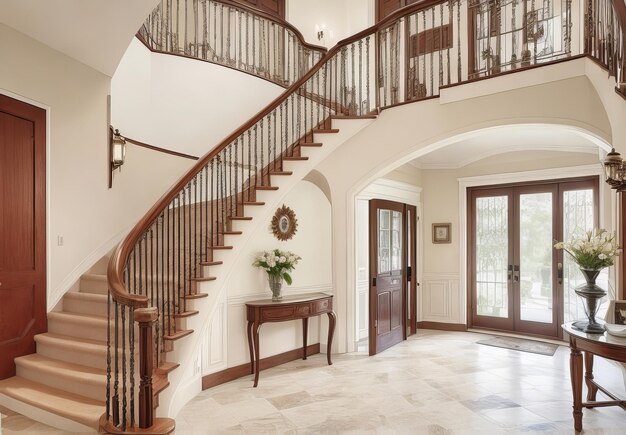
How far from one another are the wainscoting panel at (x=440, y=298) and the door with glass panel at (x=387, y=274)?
4.06 feet

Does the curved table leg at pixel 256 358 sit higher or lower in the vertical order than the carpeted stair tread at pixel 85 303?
lower

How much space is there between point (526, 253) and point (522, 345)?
1483mm

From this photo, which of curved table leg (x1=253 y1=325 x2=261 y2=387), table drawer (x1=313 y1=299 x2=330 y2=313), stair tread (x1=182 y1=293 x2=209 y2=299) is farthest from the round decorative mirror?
stair tread (x1=182 y1=293 x2=209 y2=299)

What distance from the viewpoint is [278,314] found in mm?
4773

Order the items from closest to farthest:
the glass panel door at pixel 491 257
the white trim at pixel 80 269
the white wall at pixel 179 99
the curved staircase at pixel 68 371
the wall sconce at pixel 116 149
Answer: the curved staircase at pixel 68 371, the white trim at pixel 80 269, the wall sconce at pixel 116 149, the white wall at pixel 179 99, the glass panel door at pixel 491 257

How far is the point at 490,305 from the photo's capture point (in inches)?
288

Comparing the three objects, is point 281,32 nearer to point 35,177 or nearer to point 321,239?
point 321,239

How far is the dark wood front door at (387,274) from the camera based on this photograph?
5.73 m

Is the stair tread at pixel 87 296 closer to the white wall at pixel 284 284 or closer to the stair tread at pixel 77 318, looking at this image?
the stair tread at pixel 77 318

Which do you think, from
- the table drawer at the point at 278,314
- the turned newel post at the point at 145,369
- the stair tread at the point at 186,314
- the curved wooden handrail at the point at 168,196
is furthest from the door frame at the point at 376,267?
the turned newel post at the point at 145,369

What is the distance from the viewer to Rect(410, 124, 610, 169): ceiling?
5873 millimetres

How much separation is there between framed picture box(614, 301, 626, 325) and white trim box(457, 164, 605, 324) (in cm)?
342

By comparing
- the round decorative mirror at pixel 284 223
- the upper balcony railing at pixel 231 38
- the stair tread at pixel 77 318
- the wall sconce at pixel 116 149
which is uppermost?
the upper balcony railing at pixel 231 38

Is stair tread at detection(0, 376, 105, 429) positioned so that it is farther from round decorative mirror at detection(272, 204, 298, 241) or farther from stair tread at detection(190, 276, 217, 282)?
round decorative mirror at detection(272, 204, 298, 241)
